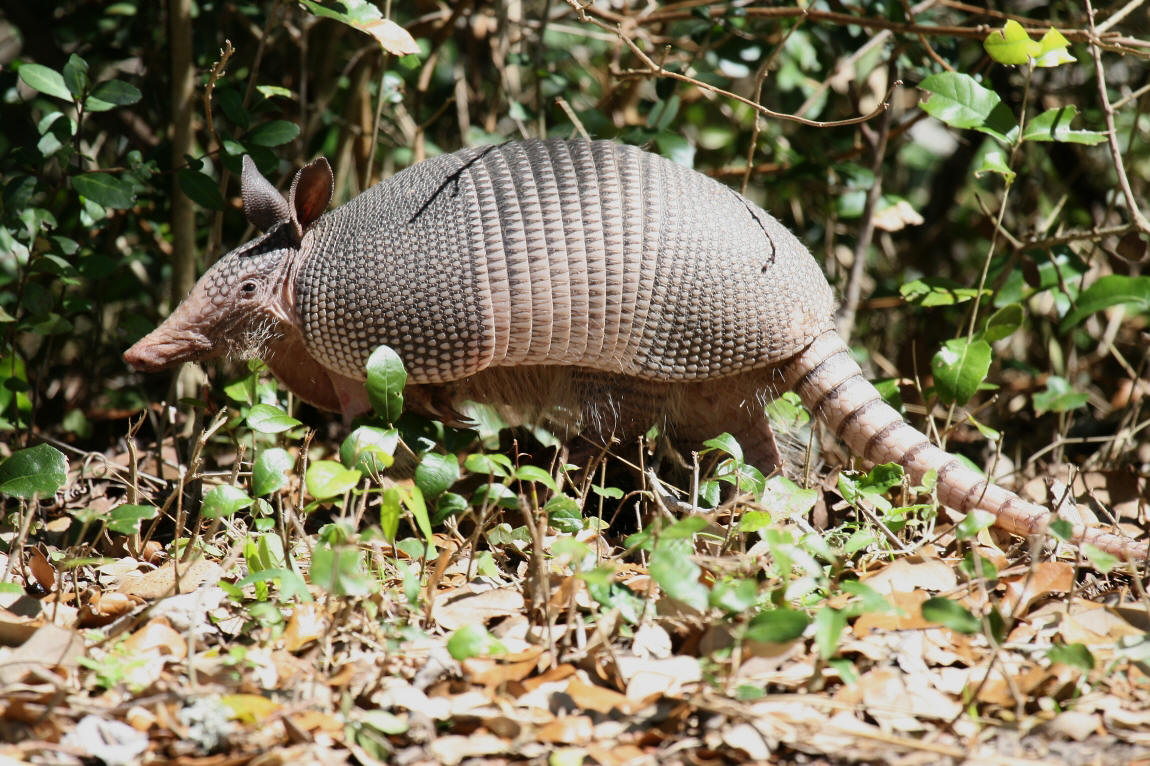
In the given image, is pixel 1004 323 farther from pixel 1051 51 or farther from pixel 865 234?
pixel 1051 51

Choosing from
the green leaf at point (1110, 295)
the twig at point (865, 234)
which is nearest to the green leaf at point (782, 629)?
the green leaf at point (1110, 295)

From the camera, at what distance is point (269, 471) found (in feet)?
10.3

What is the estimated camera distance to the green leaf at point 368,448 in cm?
296

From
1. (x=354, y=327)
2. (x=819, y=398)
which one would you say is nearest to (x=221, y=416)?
(x=354, y=327)

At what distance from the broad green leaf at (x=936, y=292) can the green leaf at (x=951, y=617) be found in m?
2.40

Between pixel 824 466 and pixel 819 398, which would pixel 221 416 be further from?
pixel 824 466

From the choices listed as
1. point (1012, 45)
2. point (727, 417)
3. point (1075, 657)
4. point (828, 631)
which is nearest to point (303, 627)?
point (828, 631)

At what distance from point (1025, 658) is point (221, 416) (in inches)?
97.4

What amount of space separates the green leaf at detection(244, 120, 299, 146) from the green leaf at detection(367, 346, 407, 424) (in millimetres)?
1414

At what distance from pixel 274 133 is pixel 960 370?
2896mm

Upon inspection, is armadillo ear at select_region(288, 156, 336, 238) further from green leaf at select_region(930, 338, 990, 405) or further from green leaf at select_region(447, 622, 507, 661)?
green leaf at select_region(930, 338, 990, 405)

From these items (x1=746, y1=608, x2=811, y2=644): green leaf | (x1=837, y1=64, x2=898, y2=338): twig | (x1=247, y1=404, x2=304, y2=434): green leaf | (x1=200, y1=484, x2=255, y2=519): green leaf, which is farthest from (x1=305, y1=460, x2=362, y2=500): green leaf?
(x1=837, y1=64, x2=898, y2=338): twig

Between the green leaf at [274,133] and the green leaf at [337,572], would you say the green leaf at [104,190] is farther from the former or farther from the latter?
the green leaf at [337,572]

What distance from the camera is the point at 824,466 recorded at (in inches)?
187
